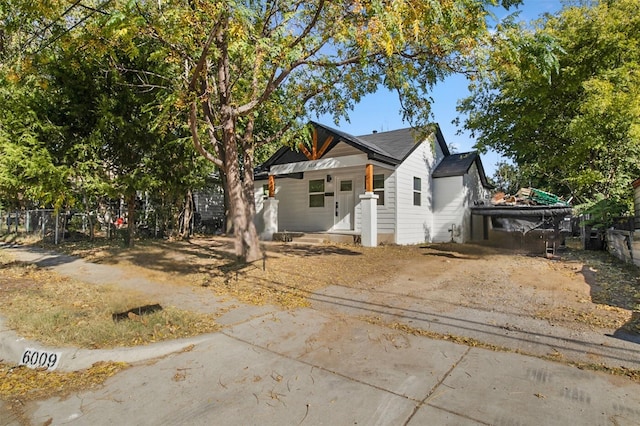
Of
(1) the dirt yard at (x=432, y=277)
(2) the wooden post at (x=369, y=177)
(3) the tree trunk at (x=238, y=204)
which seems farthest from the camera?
(2) the wooden post at (x=369, y=177)

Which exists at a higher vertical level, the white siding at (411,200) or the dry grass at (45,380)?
the white siding at (411,200)

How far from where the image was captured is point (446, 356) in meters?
3.58

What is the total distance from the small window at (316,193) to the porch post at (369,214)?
3.57m

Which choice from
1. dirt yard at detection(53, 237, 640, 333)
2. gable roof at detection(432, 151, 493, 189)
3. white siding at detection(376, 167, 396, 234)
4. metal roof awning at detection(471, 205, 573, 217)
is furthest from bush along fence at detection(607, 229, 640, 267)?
white siding at detection(376, 167, 396, 234)

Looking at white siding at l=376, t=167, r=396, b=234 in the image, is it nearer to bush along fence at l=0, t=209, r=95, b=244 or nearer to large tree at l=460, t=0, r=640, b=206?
large tree at l=460, t=0, r=640, b=206

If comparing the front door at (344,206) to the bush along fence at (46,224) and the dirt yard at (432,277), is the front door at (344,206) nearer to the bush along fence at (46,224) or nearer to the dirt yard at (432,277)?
the dirt yard at (432,277)

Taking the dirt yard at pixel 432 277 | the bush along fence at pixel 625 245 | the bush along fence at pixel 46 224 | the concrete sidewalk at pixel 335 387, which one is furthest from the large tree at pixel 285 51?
the bush along fence at pixel 46 224

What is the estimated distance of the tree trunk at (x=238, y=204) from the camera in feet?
26.2

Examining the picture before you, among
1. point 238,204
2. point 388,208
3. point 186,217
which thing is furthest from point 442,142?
point 186,217

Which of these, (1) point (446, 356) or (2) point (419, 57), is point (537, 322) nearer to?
(1) point (446, 356)

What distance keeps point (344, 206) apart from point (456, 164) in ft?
17.4

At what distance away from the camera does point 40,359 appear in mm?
3490

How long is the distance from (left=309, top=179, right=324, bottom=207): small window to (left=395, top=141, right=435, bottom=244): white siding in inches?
146

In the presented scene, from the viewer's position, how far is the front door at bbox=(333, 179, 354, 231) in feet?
48.7
